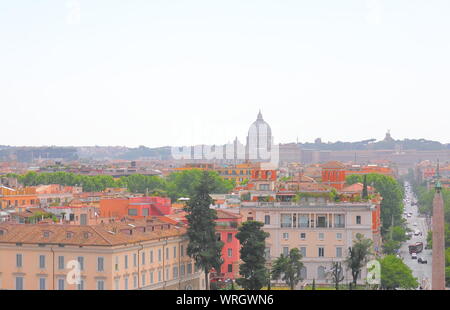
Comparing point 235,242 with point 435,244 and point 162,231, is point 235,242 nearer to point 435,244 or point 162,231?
point 162,231

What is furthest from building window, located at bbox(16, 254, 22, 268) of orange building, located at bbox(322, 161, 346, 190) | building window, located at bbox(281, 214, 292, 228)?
orange building, located at bbox(322, 161, 346, 190)

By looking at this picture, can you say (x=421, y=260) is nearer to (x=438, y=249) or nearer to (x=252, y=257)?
(x=252, y=257)

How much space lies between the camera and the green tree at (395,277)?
93.1ft

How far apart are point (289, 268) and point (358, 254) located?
2226 mm

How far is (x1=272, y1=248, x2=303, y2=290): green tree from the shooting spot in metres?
26.2

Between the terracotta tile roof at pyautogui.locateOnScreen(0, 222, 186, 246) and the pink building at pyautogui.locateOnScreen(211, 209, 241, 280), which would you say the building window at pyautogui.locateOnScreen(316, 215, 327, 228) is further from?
the terracotta tile roof at pyautogui.locateOnScreen(0, 222, 186, 246)

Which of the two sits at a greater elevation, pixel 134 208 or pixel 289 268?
pixel 134 208

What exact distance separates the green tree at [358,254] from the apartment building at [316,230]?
0.61m

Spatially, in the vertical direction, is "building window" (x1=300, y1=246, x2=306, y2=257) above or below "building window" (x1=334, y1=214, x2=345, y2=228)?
below

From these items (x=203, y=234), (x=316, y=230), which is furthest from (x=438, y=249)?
(x=316, y=230)

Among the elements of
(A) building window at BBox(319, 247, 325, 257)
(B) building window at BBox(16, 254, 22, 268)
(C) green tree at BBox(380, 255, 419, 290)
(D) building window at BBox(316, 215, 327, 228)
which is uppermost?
(D) building window at BBox(316, 215, 327, 228)

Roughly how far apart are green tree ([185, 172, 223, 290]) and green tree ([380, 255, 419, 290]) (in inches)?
216

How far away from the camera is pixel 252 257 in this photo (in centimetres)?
2525

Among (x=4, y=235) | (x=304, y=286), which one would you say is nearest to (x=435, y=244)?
(x=304, y=286)
